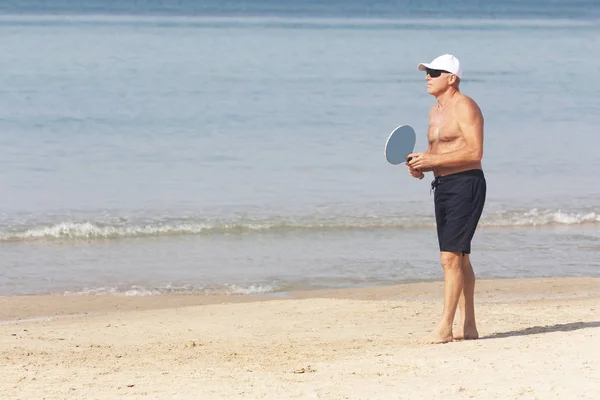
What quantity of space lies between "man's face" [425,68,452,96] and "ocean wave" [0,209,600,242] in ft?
22.0

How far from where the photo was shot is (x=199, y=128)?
23.4 metres

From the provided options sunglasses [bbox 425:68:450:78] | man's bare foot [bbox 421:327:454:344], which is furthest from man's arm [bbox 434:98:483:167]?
man's bare foot [bbox 421:327:454:344]

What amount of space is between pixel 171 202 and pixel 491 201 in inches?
172

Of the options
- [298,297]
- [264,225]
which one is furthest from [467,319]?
[264,225]

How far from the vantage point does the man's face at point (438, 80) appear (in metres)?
6.65

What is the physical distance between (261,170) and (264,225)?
419 centimetres

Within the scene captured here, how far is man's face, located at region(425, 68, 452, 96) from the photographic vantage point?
665cm

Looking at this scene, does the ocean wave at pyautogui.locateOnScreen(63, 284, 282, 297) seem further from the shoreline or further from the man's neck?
the man's neck

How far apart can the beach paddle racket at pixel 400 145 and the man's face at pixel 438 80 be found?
30 cm

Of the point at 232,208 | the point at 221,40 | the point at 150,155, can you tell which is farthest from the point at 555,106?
the point at 221,40

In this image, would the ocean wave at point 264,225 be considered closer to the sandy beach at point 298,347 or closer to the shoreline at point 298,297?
the shoreline at point 298,297

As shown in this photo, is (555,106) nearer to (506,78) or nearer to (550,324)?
(506,78)

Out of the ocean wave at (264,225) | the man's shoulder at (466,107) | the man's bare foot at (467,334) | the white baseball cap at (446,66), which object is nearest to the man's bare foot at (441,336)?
the man's bare foot at (467,334)

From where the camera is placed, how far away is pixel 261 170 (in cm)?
1756
